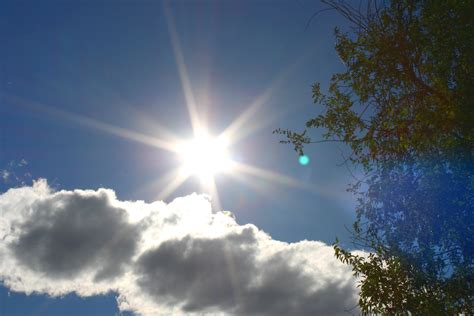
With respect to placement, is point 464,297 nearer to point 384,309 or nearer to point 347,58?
point 384,309

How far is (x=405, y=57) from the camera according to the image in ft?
48.6

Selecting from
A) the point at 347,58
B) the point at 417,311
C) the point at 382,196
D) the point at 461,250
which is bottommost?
the point at 417,311

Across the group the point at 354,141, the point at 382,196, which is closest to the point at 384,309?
the point at 382,196

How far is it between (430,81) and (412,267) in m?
5.99

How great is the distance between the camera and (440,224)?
1423 centimetres

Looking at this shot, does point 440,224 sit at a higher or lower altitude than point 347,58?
lower

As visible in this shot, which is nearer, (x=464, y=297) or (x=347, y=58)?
(x=464, y=297)

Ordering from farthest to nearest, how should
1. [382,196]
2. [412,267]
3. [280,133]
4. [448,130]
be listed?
[280,133]
[382,196]
[412,267]
[448,130]

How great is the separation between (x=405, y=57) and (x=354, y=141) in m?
3.24

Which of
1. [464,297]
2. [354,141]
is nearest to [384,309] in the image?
[464,297]

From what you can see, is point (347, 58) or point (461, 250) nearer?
point (461, 250)

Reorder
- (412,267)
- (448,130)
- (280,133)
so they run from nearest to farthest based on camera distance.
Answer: (448,130) → (412,267) → (280,133)

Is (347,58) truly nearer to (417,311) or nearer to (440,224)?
(440,224)

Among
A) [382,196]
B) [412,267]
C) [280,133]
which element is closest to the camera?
[412,267]
